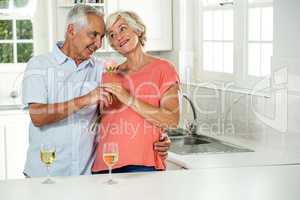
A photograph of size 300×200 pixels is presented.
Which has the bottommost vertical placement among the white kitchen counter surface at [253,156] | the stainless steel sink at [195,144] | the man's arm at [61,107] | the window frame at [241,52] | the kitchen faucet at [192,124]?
the white kitchen counter surface at [253,156]

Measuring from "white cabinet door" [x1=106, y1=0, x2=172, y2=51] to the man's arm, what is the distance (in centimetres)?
18

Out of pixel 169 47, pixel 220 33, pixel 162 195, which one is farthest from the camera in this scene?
pixel 220 33

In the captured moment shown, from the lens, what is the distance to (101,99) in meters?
1.90

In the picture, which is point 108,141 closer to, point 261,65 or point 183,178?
point 183,178

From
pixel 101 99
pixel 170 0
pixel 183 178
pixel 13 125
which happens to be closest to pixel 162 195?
pixel 183 178

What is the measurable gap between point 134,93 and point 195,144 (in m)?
0.32

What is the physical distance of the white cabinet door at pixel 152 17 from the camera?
6.25ft

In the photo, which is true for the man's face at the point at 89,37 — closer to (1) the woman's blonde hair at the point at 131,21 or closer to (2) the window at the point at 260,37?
(1) the woman's blonde hair at the point at 131,21

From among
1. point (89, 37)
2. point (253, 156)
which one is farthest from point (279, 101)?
point (89, 37)

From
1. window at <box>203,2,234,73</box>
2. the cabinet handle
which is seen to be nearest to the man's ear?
the cabinet handle

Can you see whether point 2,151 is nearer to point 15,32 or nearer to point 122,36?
point 15,32

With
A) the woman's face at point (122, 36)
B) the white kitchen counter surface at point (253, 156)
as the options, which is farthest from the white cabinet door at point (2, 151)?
the white kitchen counter surface at point (253, 156)

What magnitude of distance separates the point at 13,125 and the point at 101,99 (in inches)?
9.8

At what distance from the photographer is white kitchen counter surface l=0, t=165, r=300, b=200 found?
183 cm
